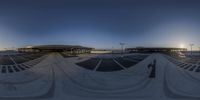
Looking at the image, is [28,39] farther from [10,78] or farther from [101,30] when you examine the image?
[101,30]

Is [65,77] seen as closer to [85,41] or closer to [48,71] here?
[48,71]

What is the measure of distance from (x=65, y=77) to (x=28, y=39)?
1.69 metres

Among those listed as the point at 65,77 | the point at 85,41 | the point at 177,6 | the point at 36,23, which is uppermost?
the point at 177,6

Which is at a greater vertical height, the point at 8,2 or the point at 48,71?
the point at 8,2

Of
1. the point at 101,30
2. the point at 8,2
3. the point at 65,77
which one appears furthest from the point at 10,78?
the point at 101,30

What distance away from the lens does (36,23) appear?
8484mm

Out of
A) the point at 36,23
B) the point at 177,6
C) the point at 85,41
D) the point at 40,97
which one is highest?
the point at 177,6

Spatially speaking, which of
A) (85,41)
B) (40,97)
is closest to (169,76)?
(85,41)

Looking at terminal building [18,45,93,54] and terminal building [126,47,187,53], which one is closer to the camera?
terminal building [18,45,93,54]

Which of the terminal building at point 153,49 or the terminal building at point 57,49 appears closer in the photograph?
the terminal building at point 57,49

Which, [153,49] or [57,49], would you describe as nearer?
[57,49]

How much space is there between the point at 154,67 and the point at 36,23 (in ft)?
13.4

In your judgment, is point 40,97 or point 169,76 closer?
point 40,97

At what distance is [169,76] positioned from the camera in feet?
27.4
